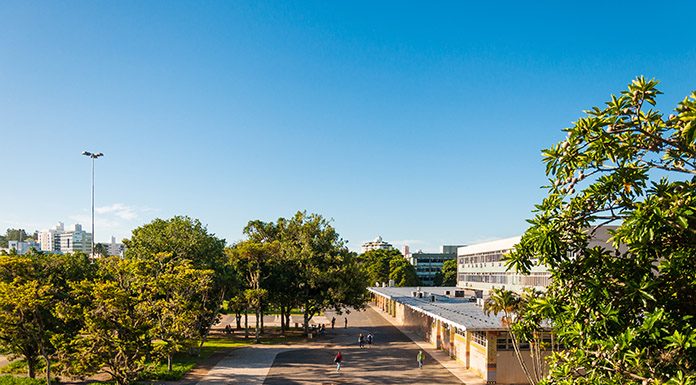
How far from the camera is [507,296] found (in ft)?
42.8

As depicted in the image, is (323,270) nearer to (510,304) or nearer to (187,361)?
(187,361)

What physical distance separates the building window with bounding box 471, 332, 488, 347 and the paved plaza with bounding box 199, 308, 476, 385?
9.19ft

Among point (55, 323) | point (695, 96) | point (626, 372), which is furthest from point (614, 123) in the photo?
point (55, 323)

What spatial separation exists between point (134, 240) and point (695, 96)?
1910 inches

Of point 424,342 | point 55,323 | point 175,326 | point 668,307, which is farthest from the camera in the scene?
point 424,342

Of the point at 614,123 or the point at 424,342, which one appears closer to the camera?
the point at 614,123

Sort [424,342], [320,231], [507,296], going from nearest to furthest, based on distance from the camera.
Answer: [507,296], [424,342], [320,231]

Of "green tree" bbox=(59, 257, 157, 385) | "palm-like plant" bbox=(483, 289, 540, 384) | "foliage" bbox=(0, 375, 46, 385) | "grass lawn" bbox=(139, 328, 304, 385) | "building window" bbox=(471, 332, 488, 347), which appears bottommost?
"grass lawn" bbox=(139, 328, 304, 385)

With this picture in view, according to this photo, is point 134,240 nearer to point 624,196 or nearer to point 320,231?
point 320,231

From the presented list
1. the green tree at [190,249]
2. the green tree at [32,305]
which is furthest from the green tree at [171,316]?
the green tree at [190,249]

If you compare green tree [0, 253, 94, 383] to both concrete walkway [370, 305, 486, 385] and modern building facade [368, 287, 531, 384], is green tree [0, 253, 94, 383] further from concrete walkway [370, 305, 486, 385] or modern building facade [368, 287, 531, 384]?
concrete walkway [370, 305, 486, 385]

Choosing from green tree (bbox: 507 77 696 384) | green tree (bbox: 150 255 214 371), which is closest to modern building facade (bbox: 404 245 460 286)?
green tree (bbox: 150 255 214 371)

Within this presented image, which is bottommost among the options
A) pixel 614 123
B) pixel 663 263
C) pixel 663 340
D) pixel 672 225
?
pixel 663 340

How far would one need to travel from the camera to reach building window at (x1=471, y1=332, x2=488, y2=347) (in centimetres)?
3162
